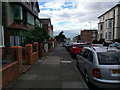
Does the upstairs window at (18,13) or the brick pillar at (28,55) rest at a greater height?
the upstairs window at (18,13)

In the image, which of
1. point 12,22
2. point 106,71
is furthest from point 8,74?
point 12,22

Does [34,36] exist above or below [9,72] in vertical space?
above

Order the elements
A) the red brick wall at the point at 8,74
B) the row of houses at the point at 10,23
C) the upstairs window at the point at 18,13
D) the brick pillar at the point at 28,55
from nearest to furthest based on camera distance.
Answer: the red brick wall at the point at 8,74
the brick pillar at the point at 28,55
the row of houses at the point at 10,23
the upstairs window at the point at 18,13

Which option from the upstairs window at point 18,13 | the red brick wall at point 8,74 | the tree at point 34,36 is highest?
the upstairs window at point 18,13

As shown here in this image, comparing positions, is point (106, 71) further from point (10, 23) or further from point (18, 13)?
point (18, 13)

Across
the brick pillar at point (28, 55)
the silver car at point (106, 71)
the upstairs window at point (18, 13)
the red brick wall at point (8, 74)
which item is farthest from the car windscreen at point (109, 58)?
the upstairs window at point (18, 13)

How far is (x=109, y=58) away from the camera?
14.3 feet

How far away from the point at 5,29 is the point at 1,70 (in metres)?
10.2

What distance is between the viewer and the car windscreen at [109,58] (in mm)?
4225

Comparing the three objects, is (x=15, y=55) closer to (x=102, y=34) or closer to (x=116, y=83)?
(x=116, y=83)

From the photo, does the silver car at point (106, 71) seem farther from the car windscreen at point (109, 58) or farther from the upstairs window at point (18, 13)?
the upstairs window at point (18, 13)

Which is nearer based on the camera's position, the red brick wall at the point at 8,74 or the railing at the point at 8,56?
the red brick wall at the point at 8,74

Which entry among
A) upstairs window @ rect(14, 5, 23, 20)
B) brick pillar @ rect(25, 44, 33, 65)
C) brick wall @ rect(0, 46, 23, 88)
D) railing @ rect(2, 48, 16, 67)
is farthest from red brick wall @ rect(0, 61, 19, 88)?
upstairs window @ rect(14, 5, 23, 20)

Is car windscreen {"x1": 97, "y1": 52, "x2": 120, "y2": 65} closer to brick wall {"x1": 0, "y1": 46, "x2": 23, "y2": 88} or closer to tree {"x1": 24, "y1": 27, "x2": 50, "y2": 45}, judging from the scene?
brick wall {"x1": 0, "y1": 46, "x2": 23, "y2": 88}
